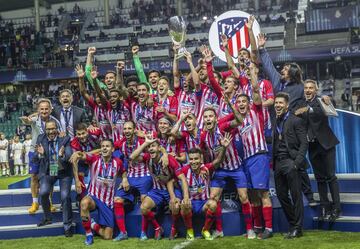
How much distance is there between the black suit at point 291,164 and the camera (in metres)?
6.41

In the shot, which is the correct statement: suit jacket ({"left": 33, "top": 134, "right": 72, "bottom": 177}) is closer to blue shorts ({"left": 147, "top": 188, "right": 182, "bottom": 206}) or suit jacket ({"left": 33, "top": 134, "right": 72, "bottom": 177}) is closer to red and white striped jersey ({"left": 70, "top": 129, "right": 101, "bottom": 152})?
red and white striped jersey ({"left": 70, "top": 129, "right": 101, "bottom": 152})

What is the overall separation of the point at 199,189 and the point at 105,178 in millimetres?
1243

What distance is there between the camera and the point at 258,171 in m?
6.68

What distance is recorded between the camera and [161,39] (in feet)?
86.9

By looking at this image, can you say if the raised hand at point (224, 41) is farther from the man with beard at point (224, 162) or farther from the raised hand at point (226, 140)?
the raised hand at point (226, 140)

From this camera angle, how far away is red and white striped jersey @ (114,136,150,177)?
726 cm

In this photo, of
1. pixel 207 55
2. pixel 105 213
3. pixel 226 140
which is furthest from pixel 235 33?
pixel 105 213

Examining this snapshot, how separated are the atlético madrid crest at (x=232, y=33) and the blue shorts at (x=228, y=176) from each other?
173 cm

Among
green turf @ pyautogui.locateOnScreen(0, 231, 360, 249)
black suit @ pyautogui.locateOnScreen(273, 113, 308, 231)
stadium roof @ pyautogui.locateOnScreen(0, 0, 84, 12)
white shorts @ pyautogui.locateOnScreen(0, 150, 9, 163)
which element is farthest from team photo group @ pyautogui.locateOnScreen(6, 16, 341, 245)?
stadium roof @ pyautogui.locateOnScreen(0, 0, 84, 12)

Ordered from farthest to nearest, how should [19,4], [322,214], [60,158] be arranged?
[19,4], [60,158], [322,214]

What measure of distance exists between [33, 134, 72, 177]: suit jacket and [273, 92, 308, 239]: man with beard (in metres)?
2.72

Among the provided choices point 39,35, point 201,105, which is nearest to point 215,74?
point 201,105

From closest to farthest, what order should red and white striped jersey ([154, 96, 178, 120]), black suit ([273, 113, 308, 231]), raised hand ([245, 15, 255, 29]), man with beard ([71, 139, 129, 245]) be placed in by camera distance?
black suit ([273, 113, 308, 231]) < man with beard ([71, 139, 129, 245]) < raised hand ([245, 15, 255, 29]) < red and white striped jersey ([154, 96, 178, 120])

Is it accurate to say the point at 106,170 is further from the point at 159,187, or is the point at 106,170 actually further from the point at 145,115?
the point at 145,115
